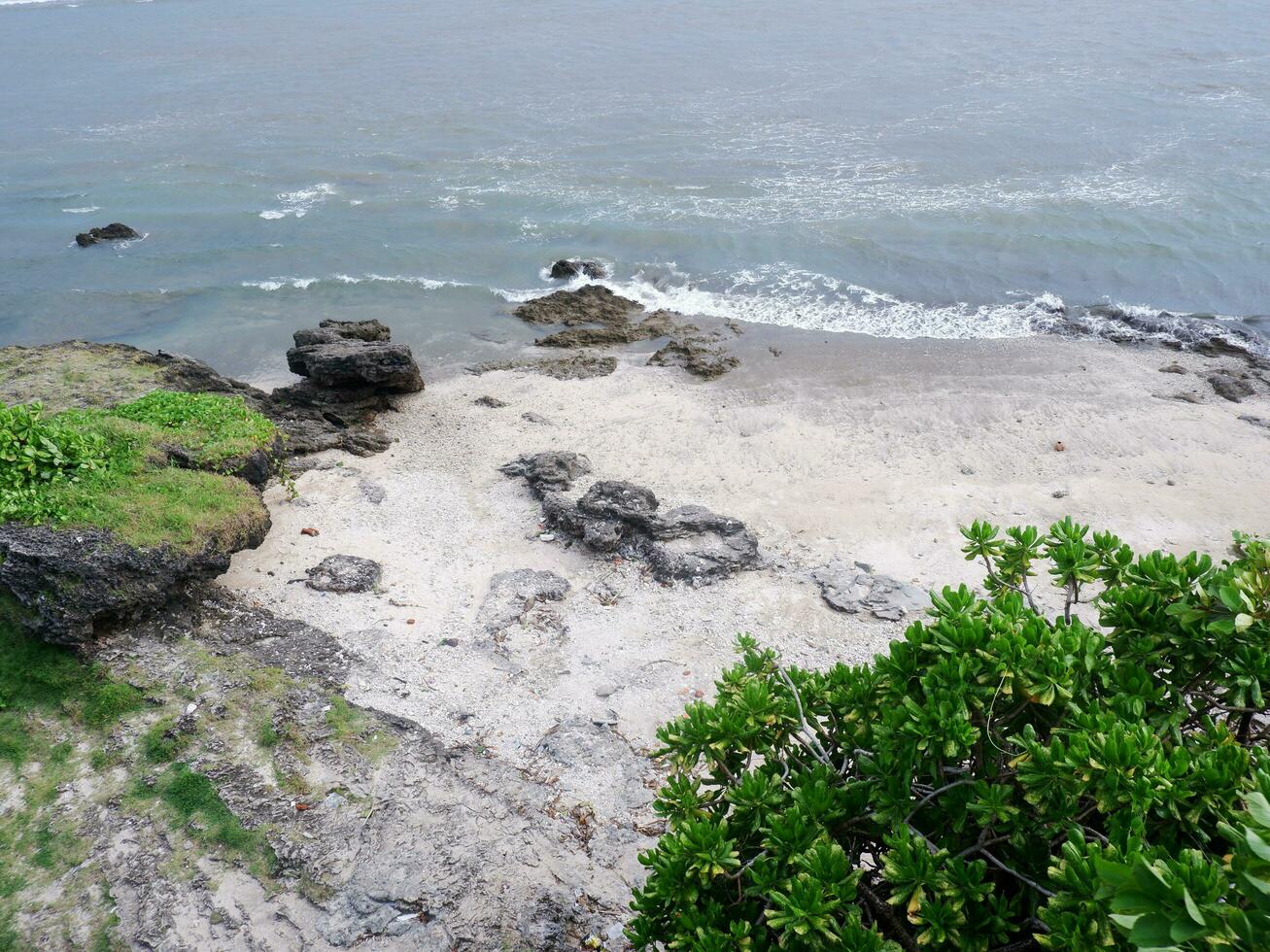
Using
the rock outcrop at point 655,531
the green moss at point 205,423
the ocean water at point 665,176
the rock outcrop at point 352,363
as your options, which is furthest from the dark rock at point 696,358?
the green moss at point 205,423

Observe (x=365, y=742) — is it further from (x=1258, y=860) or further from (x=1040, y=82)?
(x=1040, y=82)

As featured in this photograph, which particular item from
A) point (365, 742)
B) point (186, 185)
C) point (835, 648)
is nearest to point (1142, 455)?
point (835, 648)

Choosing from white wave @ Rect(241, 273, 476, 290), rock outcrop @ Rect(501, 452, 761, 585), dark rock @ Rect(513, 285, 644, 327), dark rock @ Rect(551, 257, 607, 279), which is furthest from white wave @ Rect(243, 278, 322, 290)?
rock outcrop @ Rect(501, 452, 761, 585)

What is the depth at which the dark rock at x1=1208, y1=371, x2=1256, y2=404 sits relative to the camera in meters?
17.1

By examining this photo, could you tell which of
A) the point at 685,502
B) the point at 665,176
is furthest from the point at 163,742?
the point at 665,176

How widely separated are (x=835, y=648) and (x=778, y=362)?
9760 millimetres

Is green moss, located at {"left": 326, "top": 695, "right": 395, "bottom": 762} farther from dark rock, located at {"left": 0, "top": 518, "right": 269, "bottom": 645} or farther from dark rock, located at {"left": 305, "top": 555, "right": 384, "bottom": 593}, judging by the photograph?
dark rock, located at {"left": 0, "top": 518, "right": 269, "bottom": 645}

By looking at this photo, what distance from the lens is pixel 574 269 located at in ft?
77.8

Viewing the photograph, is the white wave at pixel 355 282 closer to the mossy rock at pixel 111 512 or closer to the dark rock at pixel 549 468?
the dark rock at pixel 549 468

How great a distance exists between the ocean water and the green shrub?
1617 cm

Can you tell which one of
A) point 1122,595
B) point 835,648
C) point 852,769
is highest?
point 1122,595

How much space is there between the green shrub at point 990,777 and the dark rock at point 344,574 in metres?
7.40

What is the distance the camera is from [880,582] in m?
11.9

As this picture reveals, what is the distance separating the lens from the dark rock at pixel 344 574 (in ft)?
38.1
